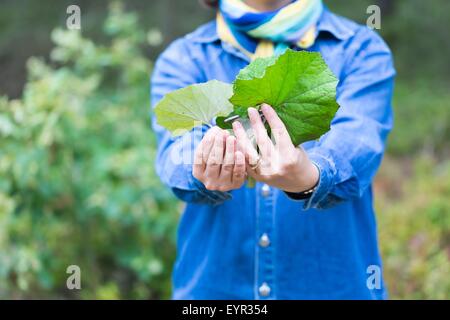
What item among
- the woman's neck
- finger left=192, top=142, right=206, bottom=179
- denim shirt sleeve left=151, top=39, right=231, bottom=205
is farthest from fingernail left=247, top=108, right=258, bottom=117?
the woman's neck

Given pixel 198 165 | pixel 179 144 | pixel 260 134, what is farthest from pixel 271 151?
pixel 179 144

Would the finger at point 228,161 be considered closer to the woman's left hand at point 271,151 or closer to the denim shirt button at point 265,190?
the woman's left hand at point 271,151

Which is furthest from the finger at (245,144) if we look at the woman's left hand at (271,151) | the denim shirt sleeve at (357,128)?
the denim shirt sleeve at (357,128)

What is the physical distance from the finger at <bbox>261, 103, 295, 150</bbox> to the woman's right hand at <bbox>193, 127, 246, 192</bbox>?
3.1 inches

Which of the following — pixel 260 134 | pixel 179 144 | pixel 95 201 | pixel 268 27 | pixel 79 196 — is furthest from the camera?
pixel 79 196

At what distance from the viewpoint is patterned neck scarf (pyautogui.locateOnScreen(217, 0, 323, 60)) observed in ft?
5.60

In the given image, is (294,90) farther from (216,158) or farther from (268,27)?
(268,27)

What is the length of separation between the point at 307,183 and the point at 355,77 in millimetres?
424

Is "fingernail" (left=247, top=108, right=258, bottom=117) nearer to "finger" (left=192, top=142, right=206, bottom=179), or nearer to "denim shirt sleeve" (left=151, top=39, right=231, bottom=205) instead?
"finger" (left=192, top=142, right=206, bottom=179)

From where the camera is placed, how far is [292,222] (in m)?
1.72

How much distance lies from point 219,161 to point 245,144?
6 cm

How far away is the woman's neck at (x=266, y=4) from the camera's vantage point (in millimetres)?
1772

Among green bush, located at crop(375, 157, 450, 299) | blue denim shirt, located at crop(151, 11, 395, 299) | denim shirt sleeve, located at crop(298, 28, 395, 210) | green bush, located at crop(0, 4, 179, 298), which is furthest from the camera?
green bush, located at crop(375, 157, 450, 299)

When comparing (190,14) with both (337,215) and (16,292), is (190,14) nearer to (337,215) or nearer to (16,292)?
(16,292)
